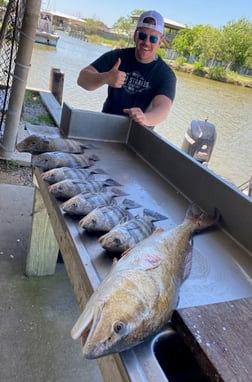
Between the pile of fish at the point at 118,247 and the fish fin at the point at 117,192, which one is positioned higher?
the pile of fish at the point at 118,247

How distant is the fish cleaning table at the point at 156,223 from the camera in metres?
1.19

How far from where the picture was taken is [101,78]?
8.86ft

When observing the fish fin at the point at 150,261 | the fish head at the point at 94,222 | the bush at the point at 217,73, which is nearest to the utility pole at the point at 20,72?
the fish head at the point at 94,222

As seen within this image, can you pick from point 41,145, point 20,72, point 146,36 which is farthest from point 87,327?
point 20,72

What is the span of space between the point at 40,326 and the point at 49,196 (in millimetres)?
1112

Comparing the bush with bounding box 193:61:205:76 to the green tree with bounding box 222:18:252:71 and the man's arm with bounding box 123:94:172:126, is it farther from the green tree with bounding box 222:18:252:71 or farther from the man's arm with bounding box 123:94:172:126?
the man's arm with bounding box 123:94:172:126

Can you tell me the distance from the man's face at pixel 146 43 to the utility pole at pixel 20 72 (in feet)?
6.13

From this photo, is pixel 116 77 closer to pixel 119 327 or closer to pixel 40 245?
pixel 40 245

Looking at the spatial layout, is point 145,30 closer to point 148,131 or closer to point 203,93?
point 148,131

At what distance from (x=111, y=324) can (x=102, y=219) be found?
0.61 meters

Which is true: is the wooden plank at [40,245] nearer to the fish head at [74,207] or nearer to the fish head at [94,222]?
the fish head at [74,207]

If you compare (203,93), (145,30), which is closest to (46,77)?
(203,93)

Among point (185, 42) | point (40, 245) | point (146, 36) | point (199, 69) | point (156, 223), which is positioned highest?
point (185, 42)

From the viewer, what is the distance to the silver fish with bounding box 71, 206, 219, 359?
869 mm
